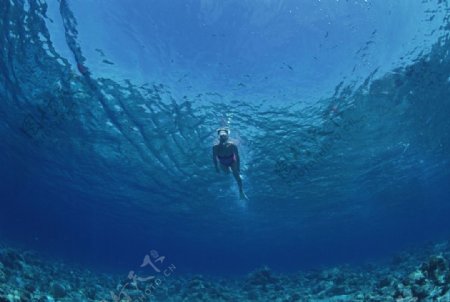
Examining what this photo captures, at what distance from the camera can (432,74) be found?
18750 mm

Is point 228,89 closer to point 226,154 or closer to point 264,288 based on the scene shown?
point 226,154

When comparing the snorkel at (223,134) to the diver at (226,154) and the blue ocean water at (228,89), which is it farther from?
the blue ocean water at (228,89)

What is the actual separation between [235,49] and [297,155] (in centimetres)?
1288

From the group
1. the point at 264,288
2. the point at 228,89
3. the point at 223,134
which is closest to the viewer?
the point at 223,134

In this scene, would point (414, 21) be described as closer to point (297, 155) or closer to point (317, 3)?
point (317, 3)

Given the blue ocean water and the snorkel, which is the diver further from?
the blue ocean water

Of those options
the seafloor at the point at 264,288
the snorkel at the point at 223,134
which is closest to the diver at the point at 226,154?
the snorkel at the point at 223,134

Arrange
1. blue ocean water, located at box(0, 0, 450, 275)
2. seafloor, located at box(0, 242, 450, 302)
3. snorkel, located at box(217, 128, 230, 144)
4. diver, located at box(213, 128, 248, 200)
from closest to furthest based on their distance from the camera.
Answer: seafloor, located at box(0, 242, 450, 302), snorkel, located at box(217, 128, 230, 144), diver, located at box(213, 128, 248, 200), blue ocean water, located at box(0, 0, 450, 275)

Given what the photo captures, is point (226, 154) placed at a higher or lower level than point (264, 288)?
higher

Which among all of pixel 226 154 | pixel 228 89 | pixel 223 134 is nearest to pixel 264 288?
pixel 226 154

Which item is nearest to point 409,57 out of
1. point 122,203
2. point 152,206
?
point 152,206

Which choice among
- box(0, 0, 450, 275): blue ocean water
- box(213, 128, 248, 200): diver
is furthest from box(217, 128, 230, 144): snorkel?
box(0, 0, 450, 275): blue ocean water

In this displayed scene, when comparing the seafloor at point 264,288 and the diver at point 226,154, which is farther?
the diver at point 226,154

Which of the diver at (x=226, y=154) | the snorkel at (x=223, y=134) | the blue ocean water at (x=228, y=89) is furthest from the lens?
the blue ocean water at (x=228, y=89)
